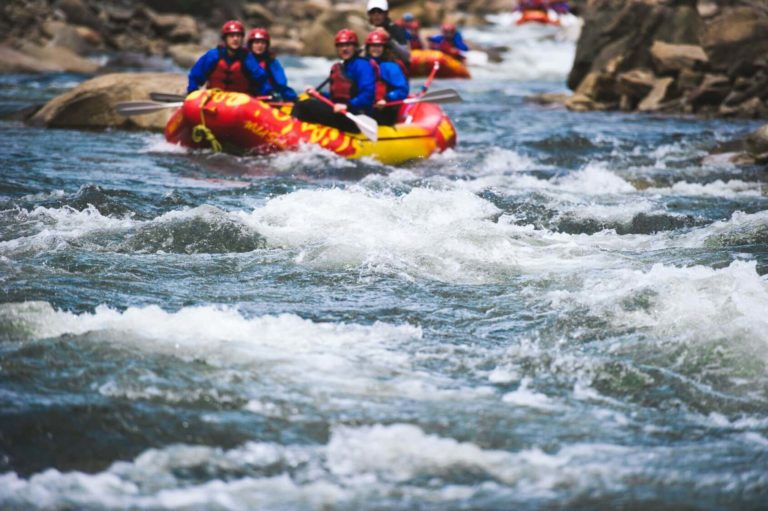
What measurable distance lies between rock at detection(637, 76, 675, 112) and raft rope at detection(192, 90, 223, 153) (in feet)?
23.8

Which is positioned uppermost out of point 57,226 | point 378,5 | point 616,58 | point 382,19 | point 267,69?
point 378,5

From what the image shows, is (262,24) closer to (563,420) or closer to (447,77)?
(447,77)

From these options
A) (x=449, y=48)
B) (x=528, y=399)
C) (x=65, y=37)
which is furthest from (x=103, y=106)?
(x=65, y=37)

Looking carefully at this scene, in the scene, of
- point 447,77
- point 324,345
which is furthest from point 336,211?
point 447,77

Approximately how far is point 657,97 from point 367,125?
6.68 metres

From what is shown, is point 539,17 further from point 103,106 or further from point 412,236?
point 412,236

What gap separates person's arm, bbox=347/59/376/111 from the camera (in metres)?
10.0

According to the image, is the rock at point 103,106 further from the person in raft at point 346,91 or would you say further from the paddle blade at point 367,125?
the paddle blade at point 367,125

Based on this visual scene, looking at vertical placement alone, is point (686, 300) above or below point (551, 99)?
above

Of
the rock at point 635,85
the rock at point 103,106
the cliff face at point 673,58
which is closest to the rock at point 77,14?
the cliff face at point 673,58

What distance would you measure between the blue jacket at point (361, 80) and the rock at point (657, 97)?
20.1ft

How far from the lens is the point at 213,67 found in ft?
34.5

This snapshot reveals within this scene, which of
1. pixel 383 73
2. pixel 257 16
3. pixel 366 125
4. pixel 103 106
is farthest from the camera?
pixel 257 16

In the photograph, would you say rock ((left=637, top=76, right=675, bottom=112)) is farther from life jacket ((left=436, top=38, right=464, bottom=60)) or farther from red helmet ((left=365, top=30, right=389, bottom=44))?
life jacket ((left=436, top=38, right=464, bottom=60))
